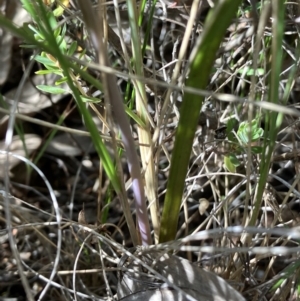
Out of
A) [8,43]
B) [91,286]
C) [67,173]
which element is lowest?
[91,286]

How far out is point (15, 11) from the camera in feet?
3.35

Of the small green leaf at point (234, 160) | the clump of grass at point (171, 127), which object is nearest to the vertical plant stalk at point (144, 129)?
the clump of grass at point (171, 127)

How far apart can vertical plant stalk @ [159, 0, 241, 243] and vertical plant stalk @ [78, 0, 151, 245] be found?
2 cm

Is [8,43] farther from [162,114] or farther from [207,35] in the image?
[207,35]

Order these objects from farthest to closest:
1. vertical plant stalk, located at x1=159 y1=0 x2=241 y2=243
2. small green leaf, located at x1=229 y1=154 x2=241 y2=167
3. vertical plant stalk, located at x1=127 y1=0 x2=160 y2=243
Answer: small green leaf, located at x1=229 y1=154 x2=241 y2=167 → vertical plant stalk, located at x1=127 y1=0 x2=160 y2=243 → vertical plant stalk, located at x1=159 y1=0 x2=241 y2=243

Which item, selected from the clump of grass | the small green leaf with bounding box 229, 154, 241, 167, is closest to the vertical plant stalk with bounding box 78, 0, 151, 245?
the clump of grass

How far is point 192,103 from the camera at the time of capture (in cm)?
47

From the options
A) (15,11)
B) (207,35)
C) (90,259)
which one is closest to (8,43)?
(15,11)

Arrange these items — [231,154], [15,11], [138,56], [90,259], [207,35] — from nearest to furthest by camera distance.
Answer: [207,35] < [138,56] < [231,154] < [90,259] < [15,11]

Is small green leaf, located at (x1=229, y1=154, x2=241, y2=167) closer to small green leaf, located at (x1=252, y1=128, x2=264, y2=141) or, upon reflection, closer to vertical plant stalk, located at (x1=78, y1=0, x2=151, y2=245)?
small green leaf, located at (x1=252, y1=128, x2=264, y2=141)

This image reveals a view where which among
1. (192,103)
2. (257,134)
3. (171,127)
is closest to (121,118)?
(192,103)

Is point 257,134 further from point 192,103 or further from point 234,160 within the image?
point 192,103

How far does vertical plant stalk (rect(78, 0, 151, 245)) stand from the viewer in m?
0.43

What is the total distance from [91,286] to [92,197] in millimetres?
232
